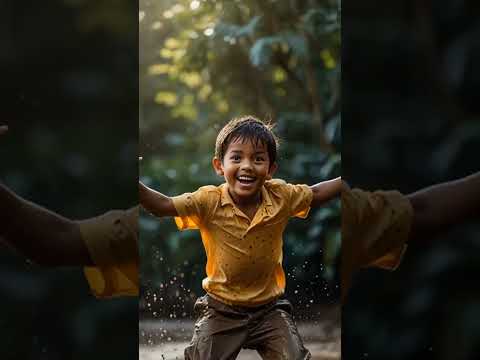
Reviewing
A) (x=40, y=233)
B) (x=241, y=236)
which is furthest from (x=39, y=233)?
(x=241, y=236)

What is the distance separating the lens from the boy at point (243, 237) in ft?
8.98

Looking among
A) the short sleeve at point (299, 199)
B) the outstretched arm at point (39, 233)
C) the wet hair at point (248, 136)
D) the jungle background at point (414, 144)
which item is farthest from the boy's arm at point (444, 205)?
the outstretched arm at point (39, 233)

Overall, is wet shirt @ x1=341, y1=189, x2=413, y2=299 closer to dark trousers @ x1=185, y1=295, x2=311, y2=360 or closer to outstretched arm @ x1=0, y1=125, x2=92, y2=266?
dark trousers @ x1=185, y1=295, x2=311, y2=360

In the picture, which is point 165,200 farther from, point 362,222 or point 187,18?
point 187,18

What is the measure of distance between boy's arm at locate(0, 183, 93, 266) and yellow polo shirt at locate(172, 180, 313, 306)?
0.62 m

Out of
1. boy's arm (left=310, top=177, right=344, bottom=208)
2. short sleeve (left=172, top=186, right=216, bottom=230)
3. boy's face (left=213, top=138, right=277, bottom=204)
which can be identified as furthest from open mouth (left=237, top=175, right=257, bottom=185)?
boy's arm (left=310, top=177, right=344, bottom=208)

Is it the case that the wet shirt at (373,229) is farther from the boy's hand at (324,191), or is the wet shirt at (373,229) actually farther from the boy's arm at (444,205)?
the boy's hand at (324,191)

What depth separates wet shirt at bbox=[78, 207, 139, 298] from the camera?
221 cm

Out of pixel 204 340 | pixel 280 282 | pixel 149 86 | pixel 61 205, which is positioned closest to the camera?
pixel 61 205

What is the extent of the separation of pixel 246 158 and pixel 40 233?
0.94 m

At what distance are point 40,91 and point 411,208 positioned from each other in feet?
4.01

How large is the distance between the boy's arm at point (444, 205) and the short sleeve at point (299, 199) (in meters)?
0.64

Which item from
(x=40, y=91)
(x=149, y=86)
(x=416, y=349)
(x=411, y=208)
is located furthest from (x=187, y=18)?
(x=416, y=349)

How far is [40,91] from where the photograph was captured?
2209 millimetres
